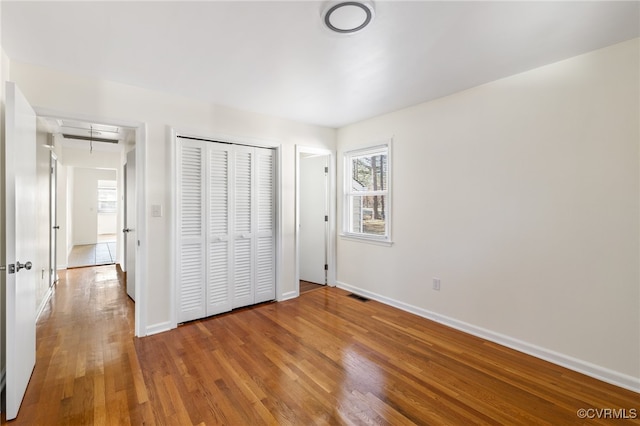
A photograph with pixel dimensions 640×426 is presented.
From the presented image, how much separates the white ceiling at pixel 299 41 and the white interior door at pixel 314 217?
1.77 metres

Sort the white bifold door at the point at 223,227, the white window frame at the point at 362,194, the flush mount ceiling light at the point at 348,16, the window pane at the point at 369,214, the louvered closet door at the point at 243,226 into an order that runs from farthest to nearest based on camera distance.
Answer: the window pane at the point at 369,214, the white window frame at the point at 362,194, the louvered closet door at the point at 243,226, the white bifold door at the point at 223,227, the flush mount ceiling light at the point at 348,16

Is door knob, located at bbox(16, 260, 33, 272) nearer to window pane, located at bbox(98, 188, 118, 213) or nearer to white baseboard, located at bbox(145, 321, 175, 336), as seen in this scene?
white baseboard, located at bbox(145, 321, 175, 336)

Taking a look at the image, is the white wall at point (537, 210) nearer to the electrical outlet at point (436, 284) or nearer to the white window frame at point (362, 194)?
the electrical outlet at point (436, 284)

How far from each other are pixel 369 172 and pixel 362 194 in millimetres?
333

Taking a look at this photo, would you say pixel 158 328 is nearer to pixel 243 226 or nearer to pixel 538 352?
pixel 243 226

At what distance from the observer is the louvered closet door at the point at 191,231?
308 cm

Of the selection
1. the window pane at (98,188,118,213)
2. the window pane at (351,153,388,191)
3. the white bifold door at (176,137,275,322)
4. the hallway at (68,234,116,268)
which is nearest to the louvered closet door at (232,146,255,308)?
the white bifold door at (176,137,275,322)

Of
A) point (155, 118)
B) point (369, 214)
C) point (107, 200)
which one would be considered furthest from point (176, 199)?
point (107, 200)

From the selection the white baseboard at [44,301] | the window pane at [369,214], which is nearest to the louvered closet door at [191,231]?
the white baseboard at [44,301]

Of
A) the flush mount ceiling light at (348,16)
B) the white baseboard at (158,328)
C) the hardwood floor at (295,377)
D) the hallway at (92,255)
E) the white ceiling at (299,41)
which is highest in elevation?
the white ceiling at (299,41)

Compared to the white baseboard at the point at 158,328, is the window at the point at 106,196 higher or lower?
higher

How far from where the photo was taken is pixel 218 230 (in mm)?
3361

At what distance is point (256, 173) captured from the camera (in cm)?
366

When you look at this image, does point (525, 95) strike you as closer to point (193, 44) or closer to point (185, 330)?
point (193, 44)
